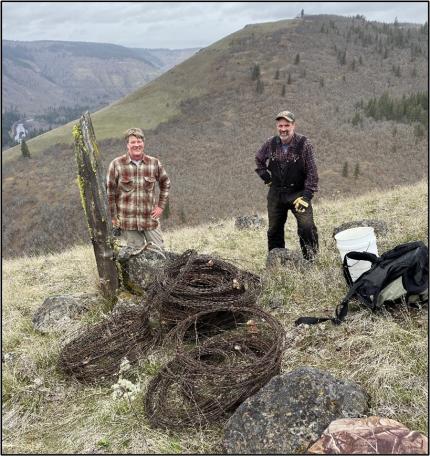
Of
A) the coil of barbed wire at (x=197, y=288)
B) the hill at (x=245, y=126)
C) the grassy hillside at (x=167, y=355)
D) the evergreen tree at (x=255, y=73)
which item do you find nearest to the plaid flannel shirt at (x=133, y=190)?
the coil of barbed wire at (x=197, y=288)

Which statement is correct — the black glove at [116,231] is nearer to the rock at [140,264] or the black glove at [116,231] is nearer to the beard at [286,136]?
the rock at [140,264]

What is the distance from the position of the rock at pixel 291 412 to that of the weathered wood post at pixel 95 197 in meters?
3.37

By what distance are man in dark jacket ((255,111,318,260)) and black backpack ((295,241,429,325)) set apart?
1696 millimetres

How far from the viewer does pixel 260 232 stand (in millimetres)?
10023

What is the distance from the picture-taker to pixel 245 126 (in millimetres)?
54094

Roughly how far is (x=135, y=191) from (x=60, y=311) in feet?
6.34

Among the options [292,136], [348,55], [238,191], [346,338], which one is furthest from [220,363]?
[348,55]

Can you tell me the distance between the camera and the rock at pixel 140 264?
243 inches

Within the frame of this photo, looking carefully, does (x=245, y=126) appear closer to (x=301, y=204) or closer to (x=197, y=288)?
(x=301, y=204)

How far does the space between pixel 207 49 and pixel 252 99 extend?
2602 cm

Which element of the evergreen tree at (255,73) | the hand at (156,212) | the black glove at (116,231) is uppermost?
the evergreen tree at (255,73)

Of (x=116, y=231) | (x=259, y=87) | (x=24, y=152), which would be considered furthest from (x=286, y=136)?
(x=259, y=87)

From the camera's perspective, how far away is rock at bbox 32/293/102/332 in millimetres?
5711

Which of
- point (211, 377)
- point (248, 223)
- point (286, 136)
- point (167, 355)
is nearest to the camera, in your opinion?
point (211, 377)
